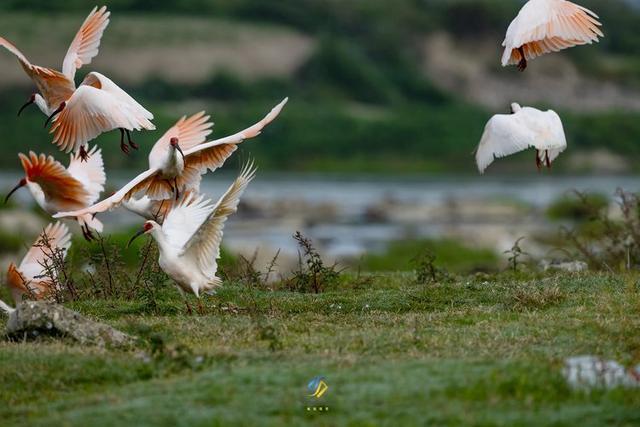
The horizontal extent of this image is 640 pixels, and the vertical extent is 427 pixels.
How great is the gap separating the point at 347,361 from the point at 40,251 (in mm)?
5690

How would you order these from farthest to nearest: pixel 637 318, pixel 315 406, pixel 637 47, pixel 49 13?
pixel 637 47 < pixel 49 13 < pixel 637 318 < pixel 315 406

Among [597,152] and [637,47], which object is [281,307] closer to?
[597,152]

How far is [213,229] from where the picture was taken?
35.1ft

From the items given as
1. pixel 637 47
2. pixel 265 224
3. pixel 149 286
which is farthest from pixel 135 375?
pixel 637 47

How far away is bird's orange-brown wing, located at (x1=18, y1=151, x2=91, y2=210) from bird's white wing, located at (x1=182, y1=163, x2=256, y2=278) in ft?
5.76

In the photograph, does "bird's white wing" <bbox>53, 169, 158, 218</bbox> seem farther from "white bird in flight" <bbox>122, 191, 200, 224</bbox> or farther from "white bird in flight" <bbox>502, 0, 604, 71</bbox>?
"white bird in flight" <bbox>502, 0, 604, 71</bbox>

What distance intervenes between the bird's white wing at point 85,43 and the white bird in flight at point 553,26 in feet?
13.8

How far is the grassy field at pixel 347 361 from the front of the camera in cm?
739

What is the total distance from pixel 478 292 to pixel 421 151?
210 feet

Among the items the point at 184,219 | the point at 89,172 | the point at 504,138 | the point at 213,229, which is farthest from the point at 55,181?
the point at 504,138

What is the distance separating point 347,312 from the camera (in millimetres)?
10766

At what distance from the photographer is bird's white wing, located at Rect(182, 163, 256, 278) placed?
10469mm

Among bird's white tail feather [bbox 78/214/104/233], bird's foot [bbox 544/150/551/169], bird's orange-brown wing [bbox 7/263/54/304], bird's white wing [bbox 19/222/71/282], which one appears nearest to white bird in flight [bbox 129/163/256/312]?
bird's white tail feather [bbox 78/214/104/233]

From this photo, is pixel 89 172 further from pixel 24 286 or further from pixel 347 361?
pixel 347 361
